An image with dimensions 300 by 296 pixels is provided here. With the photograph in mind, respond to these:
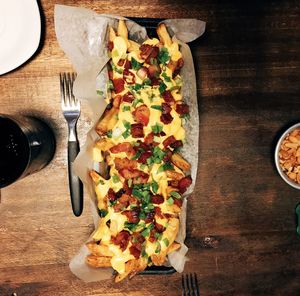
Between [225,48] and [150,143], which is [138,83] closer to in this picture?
[150,143]

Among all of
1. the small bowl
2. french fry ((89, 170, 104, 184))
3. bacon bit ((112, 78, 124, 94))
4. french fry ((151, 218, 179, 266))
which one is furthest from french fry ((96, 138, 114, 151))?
the small bowl

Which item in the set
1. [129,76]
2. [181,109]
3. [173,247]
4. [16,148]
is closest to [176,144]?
[181,109]

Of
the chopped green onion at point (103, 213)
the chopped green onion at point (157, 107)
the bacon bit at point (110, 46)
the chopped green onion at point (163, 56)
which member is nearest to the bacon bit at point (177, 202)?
the chopped green onion at point (103, 213)

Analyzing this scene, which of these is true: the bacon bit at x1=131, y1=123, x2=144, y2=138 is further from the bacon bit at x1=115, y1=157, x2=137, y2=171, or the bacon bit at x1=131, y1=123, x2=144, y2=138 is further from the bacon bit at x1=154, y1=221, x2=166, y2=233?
the bacon bit at x1=154, y1=221, x2=166, y2=233

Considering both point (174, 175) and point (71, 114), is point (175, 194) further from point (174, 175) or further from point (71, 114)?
point (71, 114)

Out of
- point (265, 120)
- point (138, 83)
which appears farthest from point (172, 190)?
point (265, 120)
